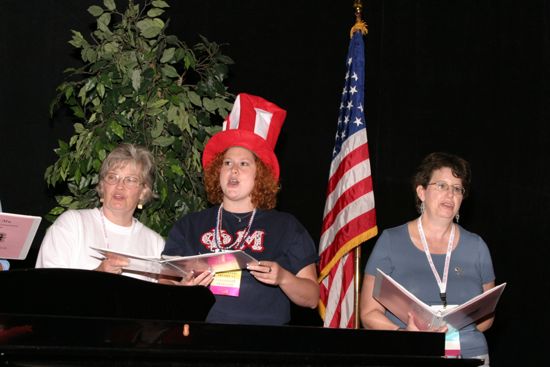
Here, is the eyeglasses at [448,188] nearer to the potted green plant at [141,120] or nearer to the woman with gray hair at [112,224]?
the woman with gray hair at [112,224]

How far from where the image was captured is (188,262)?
9.28ft

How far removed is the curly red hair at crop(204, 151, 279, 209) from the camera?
3494mm

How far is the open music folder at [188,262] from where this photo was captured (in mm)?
2773

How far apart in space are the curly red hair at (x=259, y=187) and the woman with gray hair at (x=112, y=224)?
31 cm

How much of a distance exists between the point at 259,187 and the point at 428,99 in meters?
2.86

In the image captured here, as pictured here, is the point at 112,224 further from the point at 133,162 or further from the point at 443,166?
the point at 443,166

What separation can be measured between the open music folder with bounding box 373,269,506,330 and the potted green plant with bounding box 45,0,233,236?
4.96 feet

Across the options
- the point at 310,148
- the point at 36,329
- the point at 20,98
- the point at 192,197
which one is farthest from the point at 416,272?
the point at 20,98

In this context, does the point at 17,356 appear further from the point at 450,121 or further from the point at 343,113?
the point at 450,121

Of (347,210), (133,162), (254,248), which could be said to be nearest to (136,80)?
(133,162)

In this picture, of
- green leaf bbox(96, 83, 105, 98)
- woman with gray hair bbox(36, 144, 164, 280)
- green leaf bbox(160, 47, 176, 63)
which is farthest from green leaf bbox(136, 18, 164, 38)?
woman with gray hair bbox(36, 144, 164, 280)

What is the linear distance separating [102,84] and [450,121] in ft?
9.04

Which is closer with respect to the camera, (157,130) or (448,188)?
(448,188)

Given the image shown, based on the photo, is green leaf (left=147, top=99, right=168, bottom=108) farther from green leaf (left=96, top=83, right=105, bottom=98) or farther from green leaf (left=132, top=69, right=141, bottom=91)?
green leaf (left=96, top=83, right=105, bottom=98)
